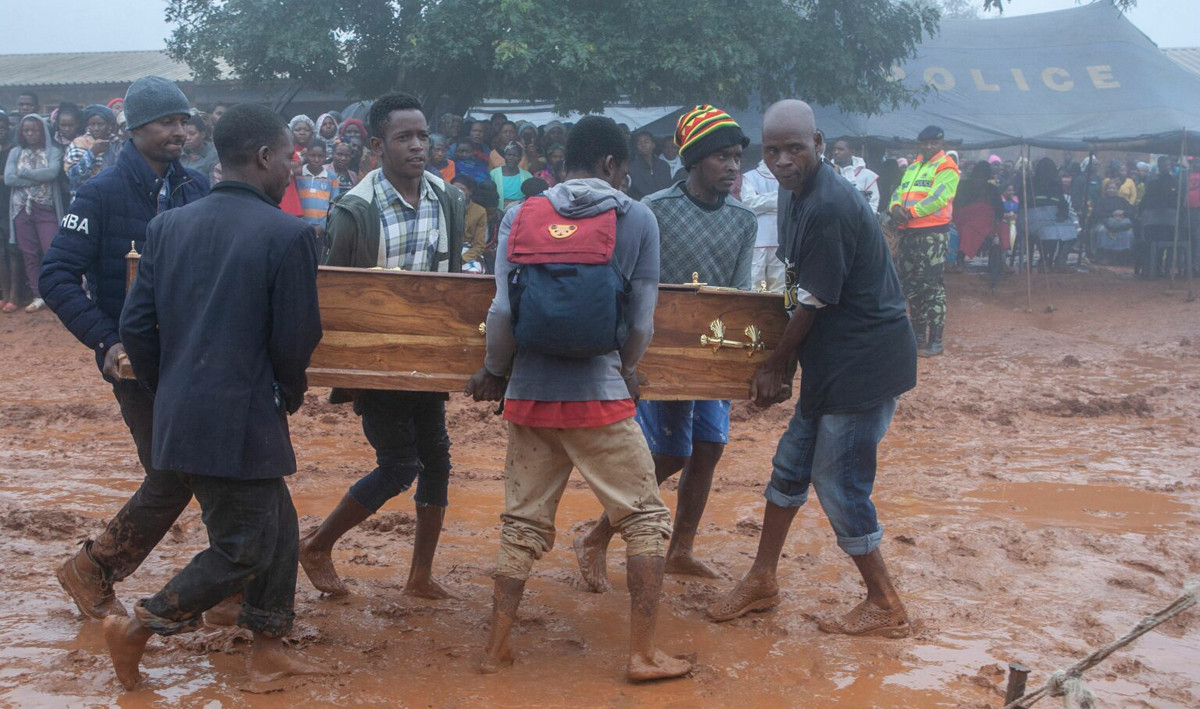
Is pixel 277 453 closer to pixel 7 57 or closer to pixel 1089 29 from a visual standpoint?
pixel 1089 29

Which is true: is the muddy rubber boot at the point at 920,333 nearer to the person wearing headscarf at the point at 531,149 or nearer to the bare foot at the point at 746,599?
the person wearing headscarf at the point at 531,149

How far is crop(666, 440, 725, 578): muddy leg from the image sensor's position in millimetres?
4656

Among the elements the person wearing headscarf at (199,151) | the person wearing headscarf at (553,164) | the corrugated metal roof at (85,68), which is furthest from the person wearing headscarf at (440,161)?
the corrugated metal roof at (85,68)

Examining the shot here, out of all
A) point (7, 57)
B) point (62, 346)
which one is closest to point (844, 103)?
point (62, 346)

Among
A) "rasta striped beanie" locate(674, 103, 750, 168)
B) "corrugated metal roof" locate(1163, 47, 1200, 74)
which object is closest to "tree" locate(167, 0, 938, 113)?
"rasta striped beanie" locate(674, 103, 750, 168)

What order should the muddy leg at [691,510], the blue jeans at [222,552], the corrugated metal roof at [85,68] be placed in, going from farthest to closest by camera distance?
the corrugated metal roof at [85,68], the muddy leg at [691,510], the blue jeans at [222,552]

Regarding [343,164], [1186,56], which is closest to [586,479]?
[343,164]

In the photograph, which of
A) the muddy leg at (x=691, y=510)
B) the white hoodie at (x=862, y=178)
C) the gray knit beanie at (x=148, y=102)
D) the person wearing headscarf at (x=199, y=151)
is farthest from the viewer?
the white hoodie at (x=862, y=178)

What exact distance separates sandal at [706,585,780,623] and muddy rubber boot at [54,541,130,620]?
2.29m

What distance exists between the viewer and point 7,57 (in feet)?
80.3

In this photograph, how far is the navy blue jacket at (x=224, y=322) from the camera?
3172mm

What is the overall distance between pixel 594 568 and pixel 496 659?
953 millimetres

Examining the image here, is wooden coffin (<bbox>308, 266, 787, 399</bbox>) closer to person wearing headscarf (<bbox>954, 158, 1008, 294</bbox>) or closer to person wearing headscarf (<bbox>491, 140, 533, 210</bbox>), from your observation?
person wearing headscarf (<bbox>491, 140, 533, 210</bbox>)

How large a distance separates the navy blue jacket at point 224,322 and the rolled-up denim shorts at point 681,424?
1759 millimetres
